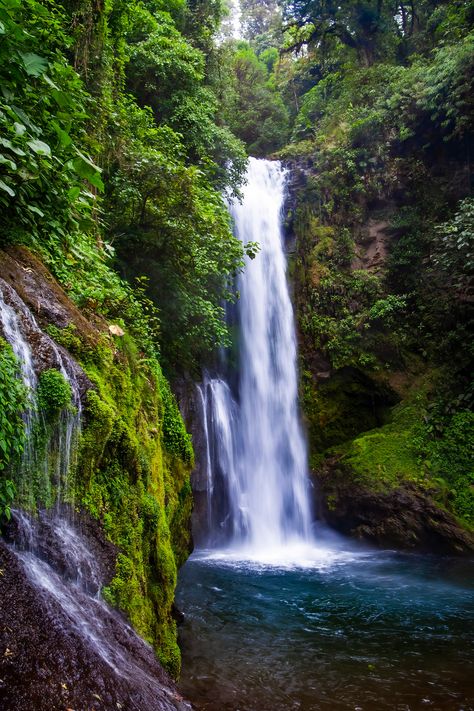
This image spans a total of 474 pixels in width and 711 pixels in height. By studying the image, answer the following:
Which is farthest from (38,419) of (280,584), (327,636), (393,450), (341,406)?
(341,406)

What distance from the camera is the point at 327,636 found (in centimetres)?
557

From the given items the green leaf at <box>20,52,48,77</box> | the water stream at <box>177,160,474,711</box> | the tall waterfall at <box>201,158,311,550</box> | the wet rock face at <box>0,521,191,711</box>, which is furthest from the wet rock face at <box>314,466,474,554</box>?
the green leaf at <box>20,52,48,77</box>

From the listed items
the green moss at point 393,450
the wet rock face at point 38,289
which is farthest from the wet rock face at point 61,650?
the green moss at point 393,450

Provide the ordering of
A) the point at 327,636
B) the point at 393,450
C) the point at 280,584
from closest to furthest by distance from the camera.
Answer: the point at 327,636
the point at 280,584
the point at 393,450

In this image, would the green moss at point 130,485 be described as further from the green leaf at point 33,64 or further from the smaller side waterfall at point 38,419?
the green leaf at point 33,64

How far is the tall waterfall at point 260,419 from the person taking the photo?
439 inches

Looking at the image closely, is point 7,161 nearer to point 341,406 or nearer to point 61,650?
point 61,650

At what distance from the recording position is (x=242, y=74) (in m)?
21.5

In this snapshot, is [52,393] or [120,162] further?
[120,162]

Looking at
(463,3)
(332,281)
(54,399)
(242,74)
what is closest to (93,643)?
(54,399)

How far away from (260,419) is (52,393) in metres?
9.75

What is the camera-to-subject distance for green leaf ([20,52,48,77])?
10.9ft

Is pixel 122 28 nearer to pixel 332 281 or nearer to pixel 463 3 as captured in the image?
pixel 332 281

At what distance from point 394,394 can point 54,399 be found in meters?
10.7
